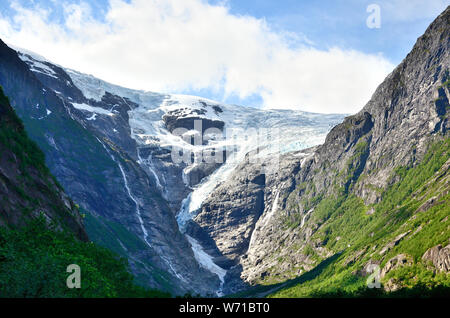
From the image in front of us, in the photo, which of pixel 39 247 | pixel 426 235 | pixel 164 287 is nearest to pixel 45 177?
pixel 39 247

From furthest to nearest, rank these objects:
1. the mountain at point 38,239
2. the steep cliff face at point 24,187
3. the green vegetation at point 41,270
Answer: the steep cliff face at point 24,187
the mountain at point 38,239
the green vegetation at point 41,270

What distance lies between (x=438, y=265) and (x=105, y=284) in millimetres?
97427

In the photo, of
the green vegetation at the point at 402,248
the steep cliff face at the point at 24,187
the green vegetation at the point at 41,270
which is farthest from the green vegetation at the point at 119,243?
the green vegetation at the point at 41,270

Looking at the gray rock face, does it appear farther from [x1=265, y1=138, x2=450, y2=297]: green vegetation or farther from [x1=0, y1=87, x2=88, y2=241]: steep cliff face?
[x1=0, y1=87, x2=88, y2=241]: steep cliff face

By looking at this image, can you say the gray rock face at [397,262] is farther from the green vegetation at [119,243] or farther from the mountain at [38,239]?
the mountain at [38,239]

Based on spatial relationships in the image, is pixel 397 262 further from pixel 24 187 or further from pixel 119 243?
pixel 24 187

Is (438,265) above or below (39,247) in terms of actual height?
below

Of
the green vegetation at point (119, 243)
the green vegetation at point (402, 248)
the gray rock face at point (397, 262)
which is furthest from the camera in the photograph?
the green vegetation at point (119, 243)

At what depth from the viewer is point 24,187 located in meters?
89.5

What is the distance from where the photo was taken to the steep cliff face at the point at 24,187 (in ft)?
261

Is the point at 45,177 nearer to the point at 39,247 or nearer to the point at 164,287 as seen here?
the point at 39,247

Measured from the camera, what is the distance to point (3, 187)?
264ft

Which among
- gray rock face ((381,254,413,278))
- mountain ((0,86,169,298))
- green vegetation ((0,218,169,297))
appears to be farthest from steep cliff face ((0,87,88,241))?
gray rock face ((381,254,413,278))
